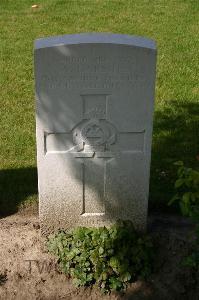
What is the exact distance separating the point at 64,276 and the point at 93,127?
3.88 ft

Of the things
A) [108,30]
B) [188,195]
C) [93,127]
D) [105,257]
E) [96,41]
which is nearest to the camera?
[188,195]

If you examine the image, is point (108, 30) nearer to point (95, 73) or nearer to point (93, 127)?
point (93, 127)

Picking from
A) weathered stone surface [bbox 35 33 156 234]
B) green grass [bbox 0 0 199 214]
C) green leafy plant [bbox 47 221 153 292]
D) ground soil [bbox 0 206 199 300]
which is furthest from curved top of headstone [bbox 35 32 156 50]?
ground soil [bbox 0 206 199 300]

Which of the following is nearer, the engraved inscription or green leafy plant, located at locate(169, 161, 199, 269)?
green leafy plant, located at locate(169, 161, 199, 269)

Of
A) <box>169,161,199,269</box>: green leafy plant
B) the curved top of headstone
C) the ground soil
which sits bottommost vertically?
the ground soil

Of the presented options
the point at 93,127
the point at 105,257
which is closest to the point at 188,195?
the point at 93,127

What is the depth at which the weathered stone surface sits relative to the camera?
12.5ft

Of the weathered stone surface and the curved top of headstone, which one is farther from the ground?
the curved top of headstone

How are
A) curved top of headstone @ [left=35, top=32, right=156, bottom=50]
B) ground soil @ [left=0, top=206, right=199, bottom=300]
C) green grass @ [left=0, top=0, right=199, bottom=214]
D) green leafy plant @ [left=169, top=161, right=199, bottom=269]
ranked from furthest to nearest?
1. green grass @ [left=0, top=0, right=199, bottom=214]
2. ground soil @ [left=0, top=206, right=199, bottom=300]
3. curved top of headstone @ [left=35, top=32, right=156, bottom=50]
4. green leafy plant @ [left=169, top=161, right=199, bottom=269]

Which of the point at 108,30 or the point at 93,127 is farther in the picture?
the point at 108,30

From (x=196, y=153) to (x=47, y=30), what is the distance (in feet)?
16.1

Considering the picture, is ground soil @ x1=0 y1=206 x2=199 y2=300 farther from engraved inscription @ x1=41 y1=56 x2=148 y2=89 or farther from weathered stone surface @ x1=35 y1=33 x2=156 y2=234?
engraved inscription @ x1=41 y1=56 x2=148 y2=89

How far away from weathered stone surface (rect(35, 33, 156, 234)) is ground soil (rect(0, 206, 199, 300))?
232 mm

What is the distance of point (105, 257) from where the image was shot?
426 cm
